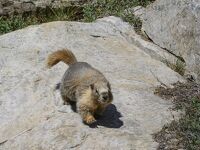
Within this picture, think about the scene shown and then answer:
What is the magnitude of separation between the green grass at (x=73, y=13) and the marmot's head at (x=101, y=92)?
488 centimetres

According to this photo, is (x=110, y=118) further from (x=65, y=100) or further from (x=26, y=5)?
(x=26, y=5)

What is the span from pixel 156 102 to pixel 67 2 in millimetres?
5064

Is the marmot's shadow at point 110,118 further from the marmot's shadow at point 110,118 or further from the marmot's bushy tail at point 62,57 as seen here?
the marmot's bushy tail at point 62,57

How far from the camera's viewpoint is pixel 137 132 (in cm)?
749

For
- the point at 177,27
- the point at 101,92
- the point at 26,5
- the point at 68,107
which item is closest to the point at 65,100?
the point at 68,107

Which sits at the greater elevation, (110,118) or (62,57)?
(62,57)

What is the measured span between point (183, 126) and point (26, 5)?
6.20m

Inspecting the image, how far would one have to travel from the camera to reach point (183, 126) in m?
7.65

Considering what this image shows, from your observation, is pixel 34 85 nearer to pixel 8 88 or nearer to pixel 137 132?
pixel 8 88

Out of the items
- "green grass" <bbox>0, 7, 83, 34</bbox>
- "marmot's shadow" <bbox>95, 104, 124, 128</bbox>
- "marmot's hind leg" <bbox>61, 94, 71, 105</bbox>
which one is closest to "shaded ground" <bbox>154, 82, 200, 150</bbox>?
"marmot's shadow" <bbox>95, 104, 124, 128</bbox>

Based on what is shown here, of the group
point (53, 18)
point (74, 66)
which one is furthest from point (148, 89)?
point (53, 18)

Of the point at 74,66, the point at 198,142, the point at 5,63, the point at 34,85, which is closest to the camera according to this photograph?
the point at 198,142

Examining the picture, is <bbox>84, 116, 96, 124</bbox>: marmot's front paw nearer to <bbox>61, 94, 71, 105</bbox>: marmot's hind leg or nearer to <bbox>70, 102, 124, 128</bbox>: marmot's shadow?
<bbox>70, 102, 124, 128</bbox>: marmot's shadow

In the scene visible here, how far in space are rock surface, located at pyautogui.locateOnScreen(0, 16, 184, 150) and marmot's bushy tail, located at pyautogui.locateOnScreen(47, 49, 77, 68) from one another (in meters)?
0.39
